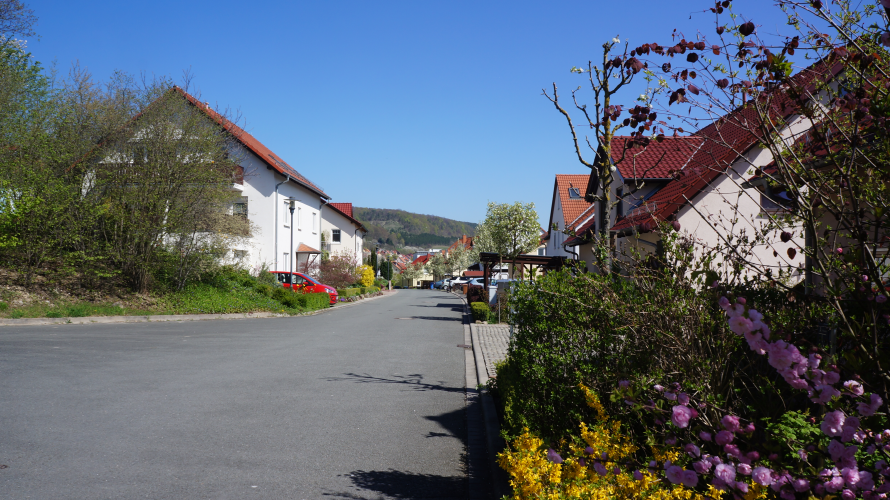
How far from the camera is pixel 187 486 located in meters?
4.57

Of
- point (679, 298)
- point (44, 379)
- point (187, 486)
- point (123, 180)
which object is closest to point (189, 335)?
point (44, 379)

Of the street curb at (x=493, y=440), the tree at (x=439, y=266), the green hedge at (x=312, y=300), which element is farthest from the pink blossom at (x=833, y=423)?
the tree at (x=439, y=266)

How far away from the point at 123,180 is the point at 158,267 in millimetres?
3127

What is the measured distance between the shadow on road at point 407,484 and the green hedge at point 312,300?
67.5ft

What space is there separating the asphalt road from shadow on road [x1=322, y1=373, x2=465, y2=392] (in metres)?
0.03

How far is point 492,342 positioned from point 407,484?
34.1 feet

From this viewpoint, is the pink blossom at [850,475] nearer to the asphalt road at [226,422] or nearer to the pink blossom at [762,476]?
the pink blossom at [762,476]

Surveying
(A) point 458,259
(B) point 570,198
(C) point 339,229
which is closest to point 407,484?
(B) point 570,198

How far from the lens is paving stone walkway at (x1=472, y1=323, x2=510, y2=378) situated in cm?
1137

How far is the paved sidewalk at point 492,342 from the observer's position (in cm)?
1134

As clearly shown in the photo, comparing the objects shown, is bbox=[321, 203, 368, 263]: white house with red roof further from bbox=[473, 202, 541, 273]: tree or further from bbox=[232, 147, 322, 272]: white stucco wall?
bbox=[473, 202, 541, 273]: tree

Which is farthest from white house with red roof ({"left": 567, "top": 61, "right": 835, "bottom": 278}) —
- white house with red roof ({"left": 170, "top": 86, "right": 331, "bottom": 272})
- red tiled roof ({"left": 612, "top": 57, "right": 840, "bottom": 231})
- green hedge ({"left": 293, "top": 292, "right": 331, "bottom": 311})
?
white house with red roof ({"left": 170, "top": 86, "right": 331, "bottom": 272})

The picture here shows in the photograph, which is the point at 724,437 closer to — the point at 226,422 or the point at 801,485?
the point at 801,485

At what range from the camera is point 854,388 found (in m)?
2.12
